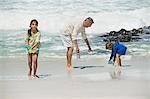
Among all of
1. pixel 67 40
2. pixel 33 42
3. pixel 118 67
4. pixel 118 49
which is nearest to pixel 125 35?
pixel 118 49

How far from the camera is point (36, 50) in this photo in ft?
10.3

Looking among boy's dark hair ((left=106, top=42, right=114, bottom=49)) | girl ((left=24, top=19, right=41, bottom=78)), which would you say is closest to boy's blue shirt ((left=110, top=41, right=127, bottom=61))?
boy's dark hair ((left=106, top=42, right=114, bottom=49))

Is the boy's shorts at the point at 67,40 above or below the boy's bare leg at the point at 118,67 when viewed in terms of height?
above

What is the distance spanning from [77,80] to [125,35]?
0.53 meters

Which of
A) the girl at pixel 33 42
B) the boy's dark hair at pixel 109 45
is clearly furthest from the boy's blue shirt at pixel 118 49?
the girl at pixel 33 42

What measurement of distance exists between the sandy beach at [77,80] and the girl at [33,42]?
0.05 meters

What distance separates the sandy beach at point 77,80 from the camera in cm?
306

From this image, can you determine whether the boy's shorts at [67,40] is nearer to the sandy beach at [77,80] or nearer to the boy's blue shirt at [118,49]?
the sandy beach at [77,80]

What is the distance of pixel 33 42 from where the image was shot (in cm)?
313

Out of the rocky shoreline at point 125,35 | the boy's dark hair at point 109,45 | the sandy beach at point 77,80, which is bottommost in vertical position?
the sandy beach at point 77,80

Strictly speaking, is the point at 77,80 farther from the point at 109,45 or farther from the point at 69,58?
the point at 109,45

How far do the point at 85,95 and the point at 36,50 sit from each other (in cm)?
52

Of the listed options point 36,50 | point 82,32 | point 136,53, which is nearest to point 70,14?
point 82,32

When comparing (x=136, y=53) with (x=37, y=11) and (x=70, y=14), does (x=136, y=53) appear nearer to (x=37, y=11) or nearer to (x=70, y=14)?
(x=70, y=14)
